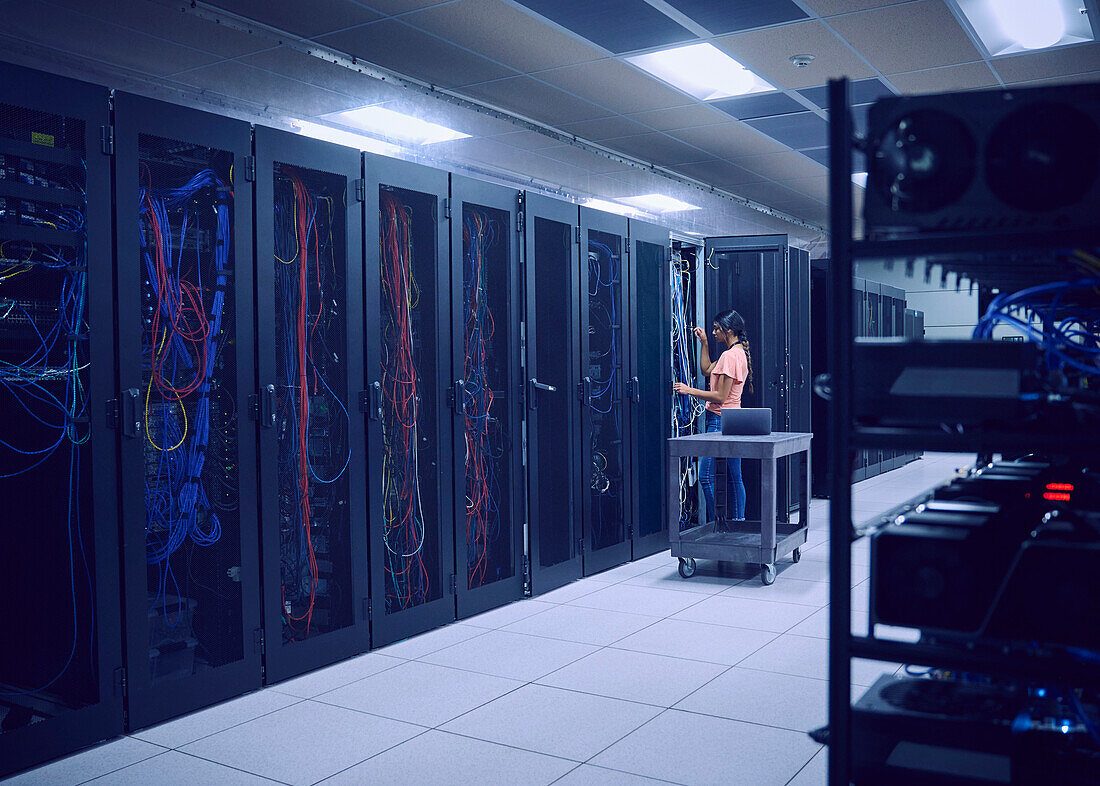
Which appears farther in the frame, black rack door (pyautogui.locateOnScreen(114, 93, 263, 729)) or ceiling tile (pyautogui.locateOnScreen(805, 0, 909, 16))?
ceiling tile (pyautogui.locateOnScreen(805, 0, 909, 16))

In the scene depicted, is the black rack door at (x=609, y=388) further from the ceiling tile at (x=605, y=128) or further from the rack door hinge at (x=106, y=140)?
the rack door hinge at (x=106, y=140)

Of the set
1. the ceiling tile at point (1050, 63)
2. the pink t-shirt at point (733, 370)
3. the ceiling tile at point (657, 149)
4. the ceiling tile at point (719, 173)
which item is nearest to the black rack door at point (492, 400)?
the pink t-shirt at point (733, 370)

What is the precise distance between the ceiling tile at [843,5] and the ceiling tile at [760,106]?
1231 millimetres

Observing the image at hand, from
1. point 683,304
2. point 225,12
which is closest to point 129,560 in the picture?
point 225,12

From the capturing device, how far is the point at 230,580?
2.92 metres

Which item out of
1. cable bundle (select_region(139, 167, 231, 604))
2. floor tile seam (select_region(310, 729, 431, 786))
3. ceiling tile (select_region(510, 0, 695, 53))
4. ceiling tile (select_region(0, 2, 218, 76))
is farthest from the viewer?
ceiling tile (select_region(510, 0, 695, 53))

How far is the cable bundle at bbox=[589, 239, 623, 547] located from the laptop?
0.63m

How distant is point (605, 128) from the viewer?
18.3ft

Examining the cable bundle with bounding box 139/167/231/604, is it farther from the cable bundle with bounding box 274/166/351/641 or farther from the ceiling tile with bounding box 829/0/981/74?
the ceiling tile with bounding box 829/0/981/74

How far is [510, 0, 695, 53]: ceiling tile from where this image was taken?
359 cm

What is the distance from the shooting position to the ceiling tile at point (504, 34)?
3.62m

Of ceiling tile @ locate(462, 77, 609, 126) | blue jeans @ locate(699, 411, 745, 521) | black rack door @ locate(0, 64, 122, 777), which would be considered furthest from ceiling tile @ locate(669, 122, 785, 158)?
black rack door @ locate(0, 64, 122, 777)

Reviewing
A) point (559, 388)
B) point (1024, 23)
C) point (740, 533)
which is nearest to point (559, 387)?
point (559, 388)

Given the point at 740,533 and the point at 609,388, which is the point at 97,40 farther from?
the point at 740,533
